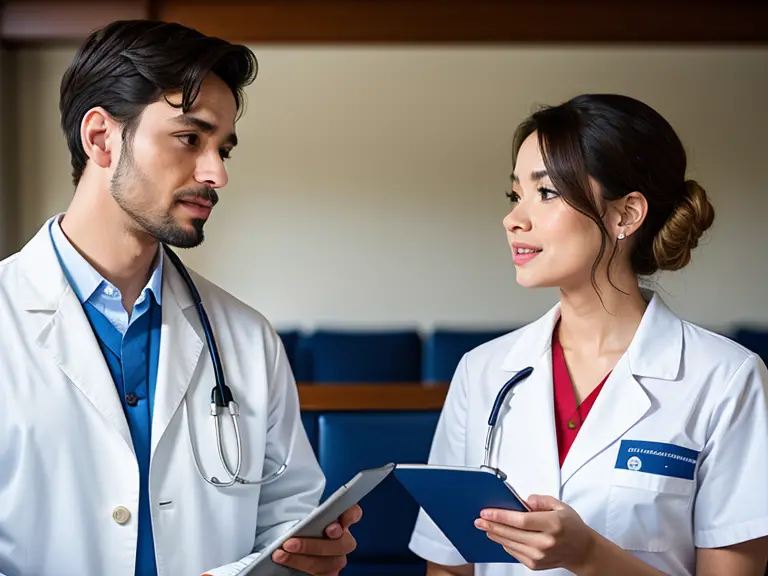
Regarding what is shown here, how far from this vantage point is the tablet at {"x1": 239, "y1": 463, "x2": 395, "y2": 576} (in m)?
1.08

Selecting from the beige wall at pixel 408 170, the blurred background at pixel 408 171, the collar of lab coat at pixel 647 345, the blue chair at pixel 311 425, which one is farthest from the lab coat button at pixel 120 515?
the beige wall at pixel 408 170

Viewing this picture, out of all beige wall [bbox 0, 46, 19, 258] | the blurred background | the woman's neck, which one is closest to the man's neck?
the woman's neck

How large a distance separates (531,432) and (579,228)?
32 centimetres

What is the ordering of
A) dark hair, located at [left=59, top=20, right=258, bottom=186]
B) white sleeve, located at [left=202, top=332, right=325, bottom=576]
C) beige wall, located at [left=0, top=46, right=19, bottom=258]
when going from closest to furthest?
1. dark hair, located at [left=59, top=20, right=258, bottom=186]
2. white sleeve, located at [left=202, top=332, right=325, bottom=576]
3. beige wall, located at [left=0, top=46, right=19, bottom=258]

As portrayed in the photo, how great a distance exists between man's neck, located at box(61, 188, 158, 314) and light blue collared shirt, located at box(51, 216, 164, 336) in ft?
0.05

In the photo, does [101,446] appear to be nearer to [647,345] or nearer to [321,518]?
[321,518]

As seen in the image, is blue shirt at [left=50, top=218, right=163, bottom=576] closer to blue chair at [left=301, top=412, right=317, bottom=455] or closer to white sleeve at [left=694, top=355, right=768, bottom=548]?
blue chair at [left=301, top=412, right=317, bottom=455]

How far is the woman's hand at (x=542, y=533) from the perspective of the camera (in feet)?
3.62

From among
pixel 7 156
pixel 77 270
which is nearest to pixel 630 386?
pixel 77 270

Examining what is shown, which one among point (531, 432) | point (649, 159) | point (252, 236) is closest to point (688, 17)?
point (252, 236)

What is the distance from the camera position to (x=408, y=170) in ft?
12.7

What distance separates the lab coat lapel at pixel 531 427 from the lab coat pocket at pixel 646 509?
9 cm

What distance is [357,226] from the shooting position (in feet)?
12.8

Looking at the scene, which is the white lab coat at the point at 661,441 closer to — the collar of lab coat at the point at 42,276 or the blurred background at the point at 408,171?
the collar of lab coat at the point at 42,276
